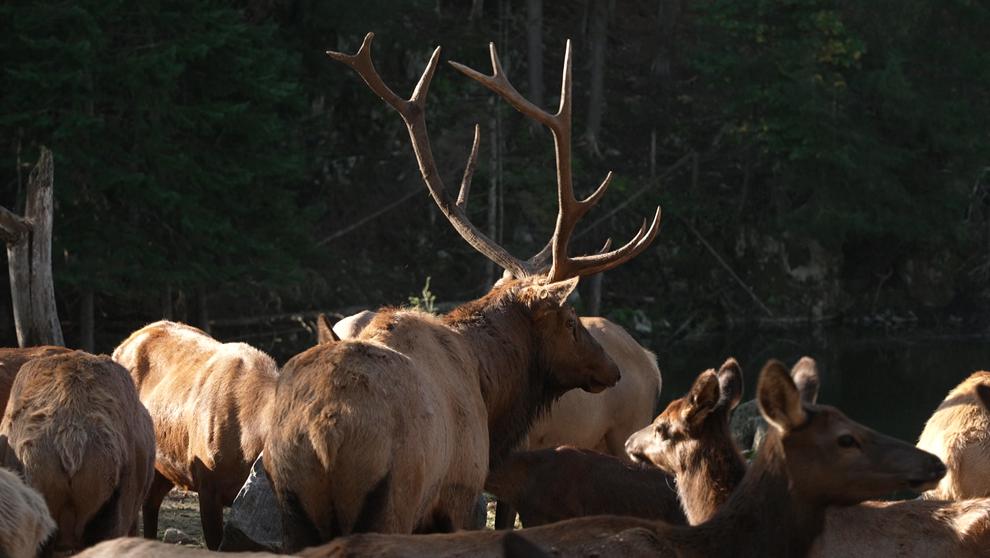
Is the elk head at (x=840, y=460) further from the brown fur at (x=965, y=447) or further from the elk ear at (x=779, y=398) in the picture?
the brown fur at (x=965, y=447)

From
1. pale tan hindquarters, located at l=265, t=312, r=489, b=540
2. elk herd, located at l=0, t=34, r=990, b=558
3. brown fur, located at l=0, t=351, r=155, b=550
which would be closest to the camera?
elk herd, located at l=0, t=34, r=990, b=558

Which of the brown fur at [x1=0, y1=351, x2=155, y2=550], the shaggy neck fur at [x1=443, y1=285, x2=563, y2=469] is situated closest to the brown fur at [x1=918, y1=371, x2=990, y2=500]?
the shaggy neck fur at [x1=443, y1=285, x2=563, y2=469]

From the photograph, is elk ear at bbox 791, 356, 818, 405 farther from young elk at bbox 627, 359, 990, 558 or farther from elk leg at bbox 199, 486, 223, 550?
elk leg at bbox 199, 486, 223, 550

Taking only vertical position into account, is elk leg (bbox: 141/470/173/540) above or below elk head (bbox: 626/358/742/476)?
below

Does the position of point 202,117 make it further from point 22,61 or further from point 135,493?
point 135,493

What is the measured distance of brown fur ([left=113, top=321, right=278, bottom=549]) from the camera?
7.57 meters

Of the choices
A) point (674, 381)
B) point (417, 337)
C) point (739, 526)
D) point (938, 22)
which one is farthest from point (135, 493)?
point (938, 22)

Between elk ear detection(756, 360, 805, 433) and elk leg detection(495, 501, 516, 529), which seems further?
elk leg detection(495, 501, 516, 529)

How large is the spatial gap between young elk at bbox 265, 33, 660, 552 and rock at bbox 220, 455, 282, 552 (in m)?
1.17

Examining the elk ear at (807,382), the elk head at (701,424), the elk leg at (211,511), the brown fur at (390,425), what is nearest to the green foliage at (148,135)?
the elk leg at (211,511)

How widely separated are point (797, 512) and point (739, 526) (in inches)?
9.1

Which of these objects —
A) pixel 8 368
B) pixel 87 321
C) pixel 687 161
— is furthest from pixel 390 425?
pixel 687 161

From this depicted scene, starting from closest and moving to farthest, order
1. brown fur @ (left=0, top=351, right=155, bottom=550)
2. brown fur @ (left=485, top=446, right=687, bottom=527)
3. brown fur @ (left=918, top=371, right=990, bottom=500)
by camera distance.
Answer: brown fur @ (left=0, top=351, right=155, bottom=550)
brown fur @ (left=918, top=371, right=990, bottom=500)
brown fur @ (left=485, top=446, right=687, bottom=527)

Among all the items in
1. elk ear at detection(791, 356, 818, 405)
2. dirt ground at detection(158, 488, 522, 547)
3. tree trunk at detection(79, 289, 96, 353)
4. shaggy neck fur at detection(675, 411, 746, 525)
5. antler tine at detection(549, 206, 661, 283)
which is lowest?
tree trunk at detection(79, 289, 96, 353)
